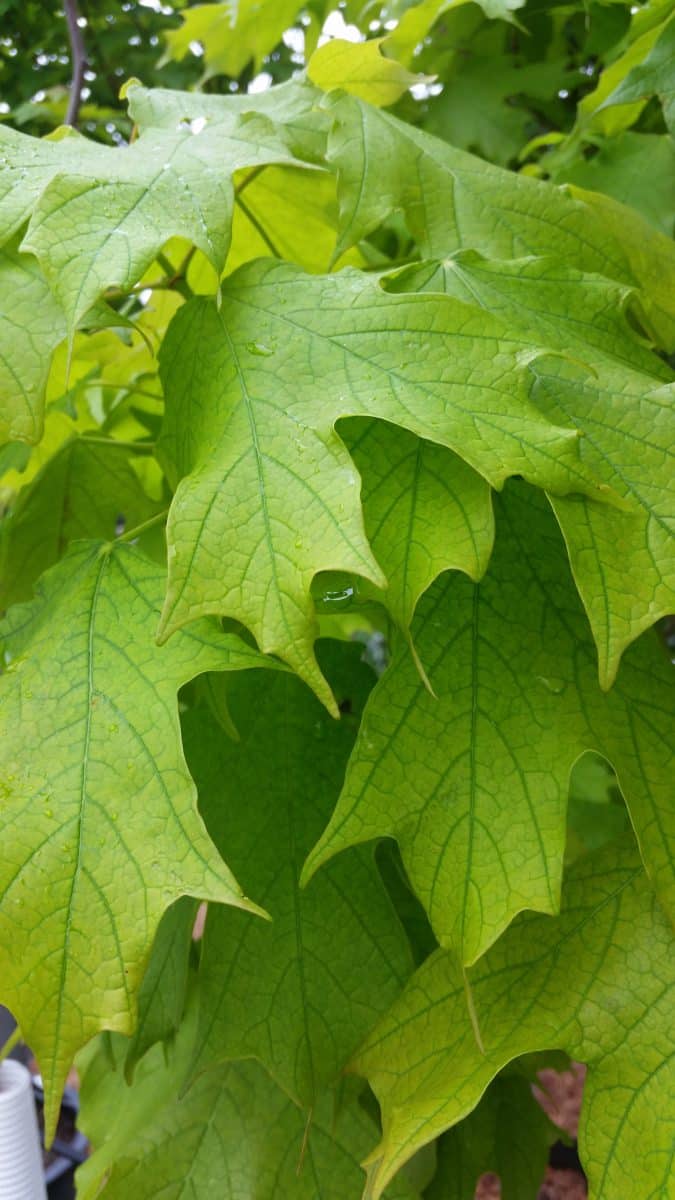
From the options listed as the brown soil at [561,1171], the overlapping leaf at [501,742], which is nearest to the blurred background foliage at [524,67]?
the overlapping leaf at [501,742]

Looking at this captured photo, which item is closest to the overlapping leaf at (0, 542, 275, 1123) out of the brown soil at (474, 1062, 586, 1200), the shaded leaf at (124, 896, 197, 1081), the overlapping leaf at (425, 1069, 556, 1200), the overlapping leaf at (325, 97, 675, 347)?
the shaded leaf at (124, 896, 197, 1081)

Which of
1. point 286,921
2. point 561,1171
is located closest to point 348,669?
point 286,921

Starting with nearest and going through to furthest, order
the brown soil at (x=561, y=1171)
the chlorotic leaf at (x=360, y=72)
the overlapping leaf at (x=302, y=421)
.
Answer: the overlapping leaf at (x=302, y=421), the chlorotic leaf at (x=360, y=72), the brown soil at (x=561, y=1171)

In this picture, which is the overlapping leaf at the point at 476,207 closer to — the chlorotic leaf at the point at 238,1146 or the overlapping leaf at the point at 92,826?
the overlapping leaf at the point at 92,826

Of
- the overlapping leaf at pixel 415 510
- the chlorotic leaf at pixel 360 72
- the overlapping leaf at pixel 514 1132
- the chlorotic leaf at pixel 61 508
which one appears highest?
the chlorotic leaf at pixel 360 72

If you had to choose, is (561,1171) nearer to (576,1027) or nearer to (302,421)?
(576,1027)

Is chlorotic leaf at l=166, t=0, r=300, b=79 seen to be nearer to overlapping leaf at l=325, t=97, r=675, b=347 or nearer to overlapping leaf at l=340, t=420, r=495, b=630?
overlapping leaf at l=325, t=97, r=675, b=347

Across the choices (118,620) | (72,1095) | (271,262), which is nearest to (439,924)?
(118,620)
